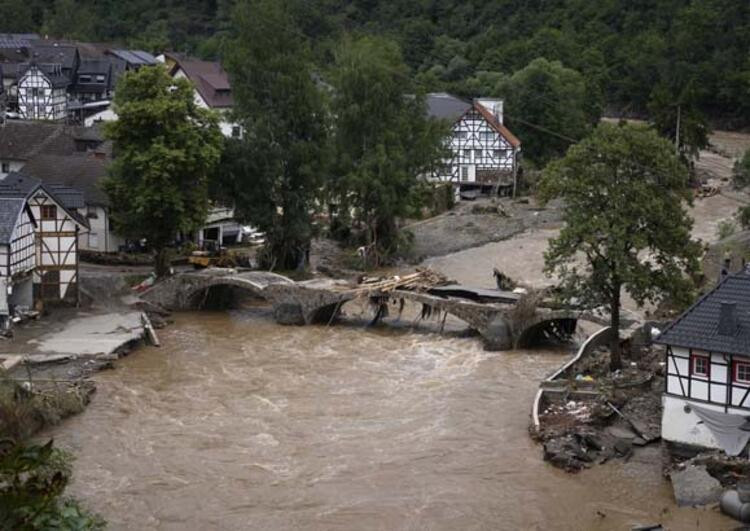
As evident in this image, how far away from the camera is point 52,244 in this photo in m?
53.0

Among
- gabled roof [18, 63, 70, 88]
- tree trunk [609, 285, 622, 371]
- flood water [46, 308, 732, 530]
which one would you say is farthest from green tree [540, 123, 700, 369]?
gabled roof [18, 63, 70, 88]

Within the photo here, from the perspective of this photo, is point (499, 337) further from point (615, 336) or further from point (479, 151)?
point (479, 151)

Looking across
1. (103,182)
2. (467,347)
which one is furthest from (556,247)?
(103,182)

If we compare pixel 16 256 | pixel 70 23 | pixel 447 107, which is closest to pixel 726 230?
pixel 447 107

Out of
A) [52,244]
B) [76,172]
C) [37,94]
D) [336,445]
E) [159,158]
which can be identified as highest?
[37,94]

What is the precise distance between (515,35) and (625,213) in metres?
96.2

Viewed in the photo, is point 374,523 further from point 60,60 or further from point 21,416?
point 60,60

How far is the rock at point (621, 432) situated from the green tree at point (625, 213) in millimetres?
5535

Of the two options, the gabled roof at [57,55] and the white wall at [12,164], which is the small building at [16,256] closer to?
the white wall at [12,164]

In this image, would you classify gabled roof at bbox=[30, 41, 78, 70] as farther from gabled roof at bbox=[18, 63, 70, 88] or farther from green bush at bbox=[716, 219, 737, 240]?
green bush at bbox=[716, 219, 737, 240]

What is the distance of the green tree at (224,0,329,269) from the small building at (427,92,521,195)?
26.7 m

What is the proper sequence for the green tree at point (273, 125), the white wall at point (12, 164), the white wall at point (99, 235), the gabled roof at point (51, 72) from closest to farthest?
the green tree at point (273, 125) → the white wall at point (99, 235) → the white wall at point (12, 164) → the gabled roof at point (51, 72)

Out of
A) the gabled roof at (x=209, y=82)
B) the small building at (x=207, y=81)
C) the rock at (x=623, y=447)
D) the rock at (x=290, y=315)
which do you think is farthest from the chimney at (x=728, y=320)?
the gabled roof at (x=209, y=82)

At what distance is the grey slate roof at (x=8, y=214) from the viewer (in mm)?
48625
